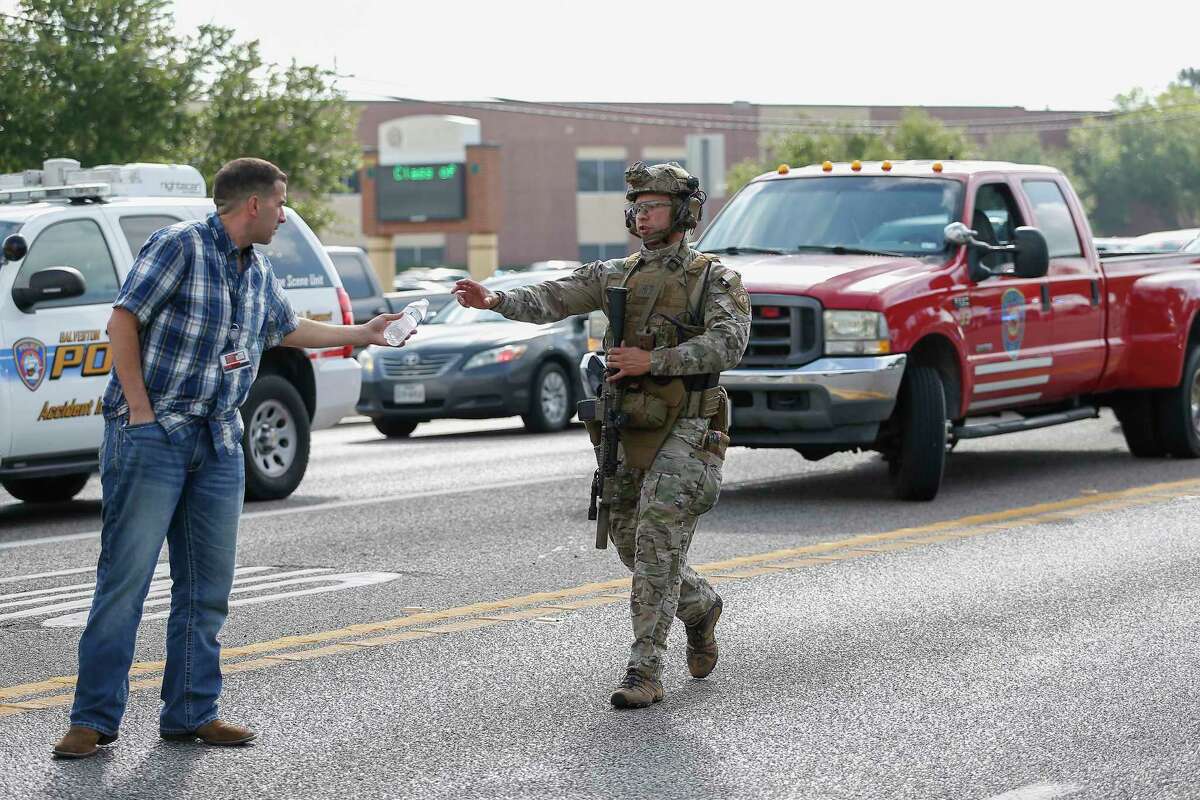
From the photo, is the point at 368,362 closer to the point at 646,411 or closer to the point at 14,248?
the point at 14,248

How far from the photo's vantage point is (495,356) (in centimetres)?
1870

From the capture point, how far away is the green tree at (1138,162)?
94688mm

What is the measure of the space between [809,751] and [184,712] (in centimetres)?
196

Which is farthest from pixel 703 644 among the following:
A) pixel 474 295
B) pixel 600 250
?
pixel 600 250

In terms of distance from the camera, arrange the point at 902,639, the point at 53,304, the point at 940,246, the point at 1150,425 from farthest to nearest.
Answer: the point at 1150,425, the point at 940,246, the point at 53,304, the point at 902,639

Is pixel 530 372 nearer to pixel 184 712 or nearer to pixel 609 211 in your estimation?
pixel 184 712

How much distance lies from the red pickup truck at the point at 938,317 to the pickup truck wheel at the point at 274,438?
3.01 metres

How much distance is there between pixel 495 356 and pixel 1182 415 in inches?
275

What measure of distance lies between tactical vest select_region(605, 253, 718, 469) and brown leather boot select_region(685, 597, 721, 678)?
2.16 feet

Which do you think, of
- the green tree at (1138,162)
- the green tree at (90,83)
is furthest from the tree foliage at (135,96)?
the green tree at (1138,162)

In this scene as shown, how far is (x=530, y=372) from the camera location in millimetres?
18828

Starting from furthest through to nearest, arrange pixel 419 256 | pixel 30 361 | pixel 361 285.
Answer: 1. pixel 419 256
2. pixel 361 285
3. pixel 30 361

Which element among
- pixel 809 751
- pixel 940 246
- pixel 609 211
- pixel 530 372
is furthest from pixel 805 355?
pixel 609 211

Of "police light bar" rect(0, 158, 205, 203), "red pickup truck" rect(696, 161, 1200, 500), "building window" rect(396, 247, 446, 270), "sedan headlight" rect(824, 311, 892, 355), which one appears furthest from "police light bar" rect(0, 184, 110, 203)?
"building window" rect(396, 247, 446, 270)
